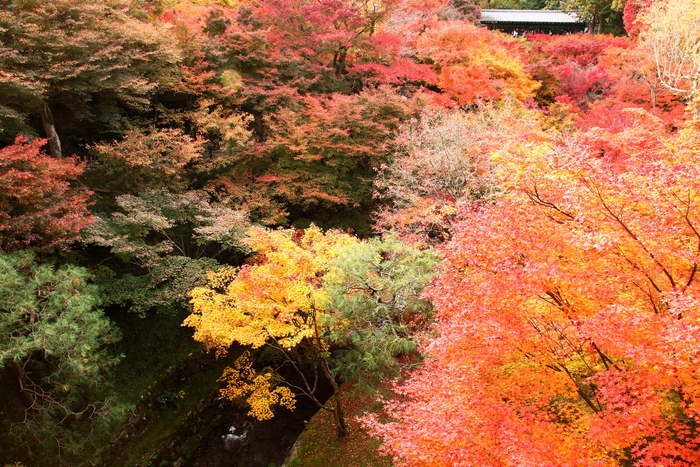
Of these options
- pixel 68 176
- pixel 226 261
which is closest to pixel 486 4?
pixel 226 261

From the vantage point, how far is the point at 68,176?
452 inches

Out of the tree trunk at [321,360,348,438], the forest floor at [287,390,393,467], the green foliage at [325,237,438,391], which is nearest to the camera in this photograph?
the green foliage at [325,237,438,391]

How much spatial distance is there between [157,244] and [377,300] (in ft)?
25.2

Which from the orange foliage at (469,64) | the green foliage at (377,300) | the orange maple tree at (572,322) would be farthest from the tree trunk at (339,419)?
the orange foliage at (469,64)

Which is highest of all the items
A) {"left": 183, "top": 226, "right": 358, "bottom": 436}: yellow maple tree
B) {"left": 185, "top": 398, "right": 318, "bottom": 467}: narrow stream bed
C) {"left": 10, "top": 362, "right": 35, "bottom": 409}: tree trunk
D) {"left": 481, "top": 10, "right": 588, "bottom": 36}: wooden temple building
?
{"left": 481, "top": 10, "right": 588, "bottom": 36}: wooden temple building

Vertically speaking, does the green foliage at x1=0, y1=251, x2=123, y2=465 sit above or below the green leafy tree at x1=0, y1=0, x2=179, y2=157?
below

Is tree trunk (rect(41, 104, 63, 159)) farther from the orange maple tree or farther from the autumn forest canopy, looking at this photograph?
the orange maple tree

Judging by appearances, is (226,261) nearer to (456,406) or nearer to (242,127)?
(242,127)

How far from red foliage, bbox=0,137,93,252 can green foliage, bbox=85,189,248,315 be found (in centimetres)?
94

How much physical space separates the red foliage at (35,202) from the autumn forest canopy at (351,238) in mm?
79

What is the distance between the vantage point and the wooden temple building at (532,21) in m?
38.6

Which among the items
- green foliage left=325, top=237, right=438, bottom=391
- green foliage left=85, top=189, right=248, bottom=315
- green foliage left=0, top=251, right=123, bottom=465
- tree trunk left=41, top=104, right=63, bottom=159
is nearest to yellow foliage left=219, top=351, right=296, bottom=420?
green foliage left=325, top=237, right=438, bottom=391

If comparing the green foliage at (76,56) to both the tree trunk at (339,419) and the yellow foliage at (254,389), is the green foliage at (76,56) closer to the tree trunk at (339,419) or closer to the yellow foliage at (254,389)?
the yellow foliage at (254,389)

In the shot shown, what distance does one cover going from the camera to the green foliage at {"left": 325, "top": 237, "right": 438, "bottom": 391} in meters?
10.5
